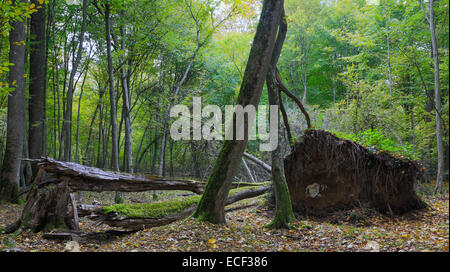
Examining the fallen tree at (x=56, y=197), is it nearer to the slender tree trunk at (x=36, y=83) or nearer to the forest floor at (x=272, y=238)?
the forest floor at (x=272, y=238)

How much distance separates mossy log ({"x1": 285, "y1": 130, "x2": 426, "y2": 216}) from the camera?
19.7 feet

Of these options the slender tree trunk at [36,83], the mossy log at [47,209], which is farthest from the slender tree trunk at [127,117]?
the mossy log at [47,209]

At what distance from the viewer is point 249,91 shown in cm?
432

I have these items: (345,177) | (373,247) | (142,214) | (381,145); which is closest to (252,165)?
(345,177)

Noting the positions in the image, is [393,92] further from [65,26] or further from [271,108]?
[65,26]

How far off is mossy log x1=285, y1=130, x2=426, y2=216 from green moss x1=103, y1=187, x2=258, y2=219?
2771 millimetres

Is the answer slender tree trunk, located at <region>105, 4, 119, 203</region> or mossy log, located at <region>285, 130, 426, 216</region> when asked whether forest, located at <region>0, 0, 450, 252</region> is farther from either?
slender tree trunk, located at <region>105, 4, 119, 203</region>

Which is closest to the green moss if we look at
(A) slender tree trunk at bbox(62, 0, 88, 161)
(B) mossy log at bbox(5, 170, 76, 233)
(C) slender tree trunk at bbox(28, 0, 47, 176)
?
(B) mossy log at bbox(5, 170, 76, 233)

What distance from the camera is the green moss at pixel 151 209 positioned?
4.94 m

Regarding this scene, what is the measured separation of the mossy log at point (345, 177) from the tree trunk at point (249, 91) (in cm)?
287

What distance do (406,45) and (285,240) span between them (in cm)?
767

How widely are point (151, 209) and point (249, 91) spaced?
10.3 ft

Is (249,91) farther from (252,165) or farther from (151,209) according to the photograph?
(252,165)
